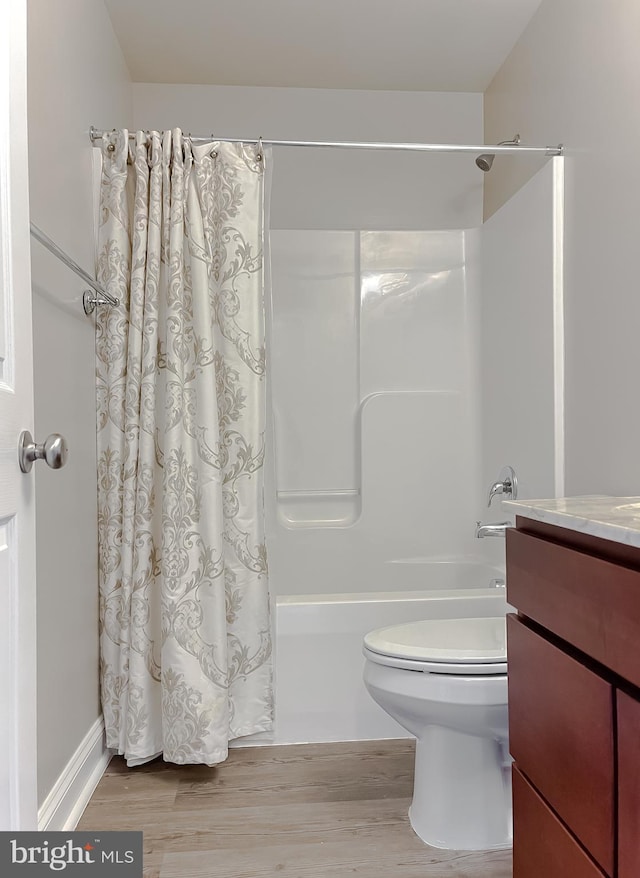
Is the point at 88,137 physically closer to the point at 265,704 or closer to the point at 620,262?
the point at 620,262

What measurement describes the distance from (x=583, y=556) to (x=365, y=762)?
4.58ft

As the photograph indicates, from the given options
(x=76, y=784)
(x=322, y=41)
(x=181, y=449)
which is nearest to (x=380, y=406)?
(x=181, y=449)

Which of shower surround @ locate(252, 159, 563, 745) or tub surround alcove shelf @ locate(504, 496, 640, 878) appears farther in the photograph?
shower surround @ locate(252, 159, 563, 745)

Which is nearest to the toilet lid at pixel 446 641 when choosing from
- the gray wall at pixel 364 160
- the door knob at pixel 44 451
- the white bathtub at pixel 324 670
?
the white bathtub at pixel 324 670

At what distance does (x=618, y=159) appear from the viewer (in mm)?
1912

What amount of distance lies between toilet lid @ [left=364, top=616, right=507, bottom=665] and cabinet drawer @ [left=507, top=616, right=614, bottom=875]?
41 cm

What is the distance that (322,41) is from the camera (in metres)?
2.72

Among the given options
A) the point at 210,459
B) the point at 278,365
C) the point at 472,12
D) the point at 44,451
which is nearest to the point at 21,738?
the point at 44,451

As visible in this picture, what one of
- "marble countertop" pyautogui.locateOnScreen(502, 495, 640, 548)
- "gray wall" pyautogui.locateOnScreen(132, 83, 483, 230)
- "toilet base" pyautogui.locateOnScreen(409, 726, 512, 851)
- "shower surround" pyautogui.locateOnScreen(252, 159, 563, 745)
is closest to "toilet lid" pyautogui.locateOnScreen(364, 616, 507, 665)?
"toilet base" pyautogui.locateOnScreen(409, 726, 512, 851)

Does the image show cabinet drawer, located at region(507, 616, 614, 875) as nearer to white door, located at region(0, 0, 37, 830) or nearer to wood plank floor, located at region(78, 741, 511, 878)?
wood plank floor, located at region(78, 741, 511, 878)

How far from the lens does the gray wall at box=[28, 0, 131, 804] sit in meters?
1.63

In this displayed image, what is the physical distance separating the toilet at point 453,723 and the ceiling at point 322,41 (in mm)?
2124

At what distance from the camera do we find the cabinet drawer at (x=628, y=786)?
0.81m

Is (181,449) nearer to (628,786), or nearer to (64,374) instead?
(64,374)
